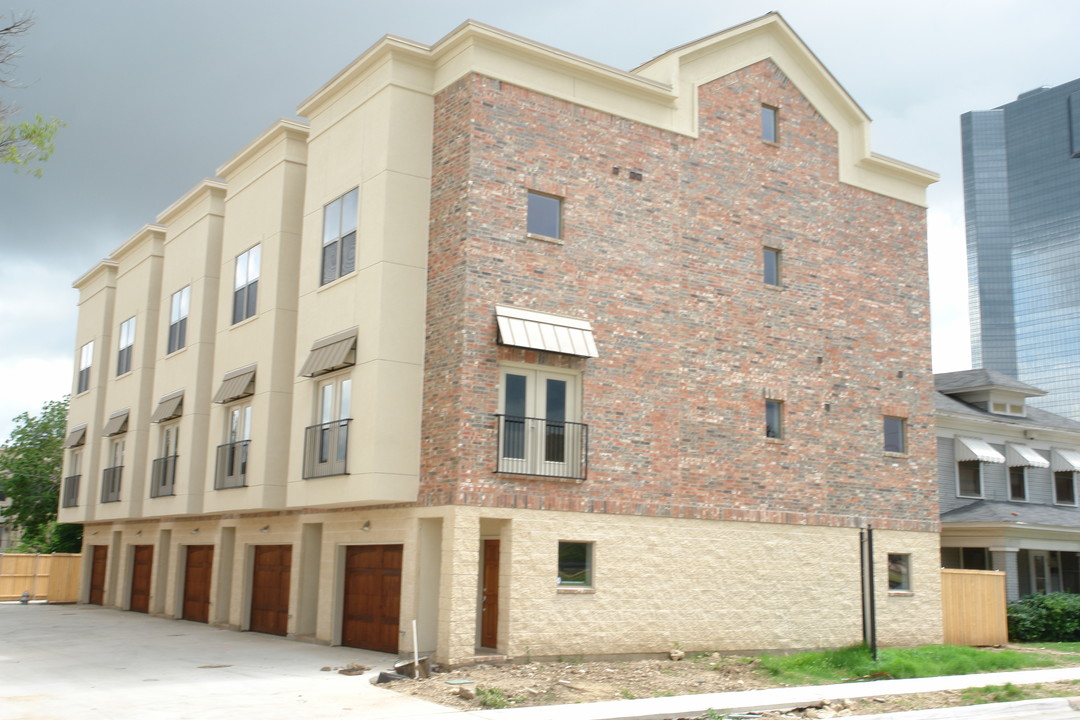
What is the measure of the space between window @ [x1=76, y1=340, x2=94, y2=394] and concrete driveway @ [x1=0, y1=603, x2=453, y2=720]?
1374cm

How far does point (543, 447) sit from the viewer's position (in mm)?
19562

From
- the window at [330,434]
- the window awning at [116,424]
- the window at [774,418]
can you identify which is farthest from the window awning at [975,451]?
the window awning at [116,424]

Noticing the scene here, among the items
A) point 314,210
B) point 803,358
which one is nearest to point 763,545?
point 803,358

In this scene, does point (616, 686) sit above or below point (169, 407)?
below

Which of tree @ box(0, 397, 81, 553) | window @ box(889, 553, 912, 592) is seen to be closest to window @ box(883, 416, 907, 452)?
window @ box(889, 553, 912, 592)

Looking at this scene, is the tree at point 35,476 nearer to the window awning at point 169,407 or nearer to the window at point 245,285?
the window awning at point 169,407

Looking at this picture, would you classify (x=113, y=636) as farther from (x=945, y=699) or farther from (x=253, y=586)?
(x=945, y=699)

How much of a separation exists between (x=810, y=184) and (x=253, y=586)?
53.5 feet

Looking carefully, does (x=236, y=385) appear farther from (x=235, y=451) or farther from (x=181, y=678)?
(x=181, y=678)

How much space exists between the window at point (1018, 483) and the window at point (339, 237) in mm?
23044

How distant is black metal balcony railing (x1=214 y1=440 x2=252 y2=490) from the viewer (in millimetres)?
24641

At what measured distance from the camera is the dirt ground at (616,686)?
617 inches

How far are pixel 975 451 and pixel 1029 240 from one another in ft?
362

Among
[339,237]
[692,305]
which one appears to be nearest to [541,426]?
[692,305]
